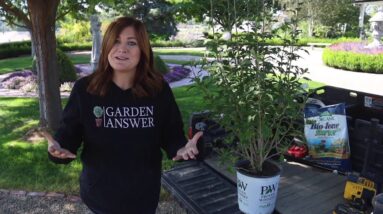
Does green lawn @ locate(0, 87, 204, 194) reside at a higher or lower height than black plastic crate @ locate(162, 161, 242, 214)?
lower

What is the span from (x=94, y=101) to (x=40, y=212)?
2.44 metres

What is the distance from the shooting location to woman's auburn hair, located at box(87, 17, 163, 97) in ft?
7.03

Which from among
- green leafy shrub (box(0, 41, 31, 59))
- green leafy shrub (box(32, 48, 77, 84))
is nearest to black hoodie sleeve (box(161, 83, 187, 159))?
green leafy shrub (box(32, 48, 77, 84))

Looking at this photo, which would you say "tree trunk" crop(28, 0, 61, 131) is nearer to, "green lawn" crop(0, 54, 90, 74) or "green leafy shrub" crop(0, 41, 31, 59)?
"green lawn" crop(0, 54, 90, 74)

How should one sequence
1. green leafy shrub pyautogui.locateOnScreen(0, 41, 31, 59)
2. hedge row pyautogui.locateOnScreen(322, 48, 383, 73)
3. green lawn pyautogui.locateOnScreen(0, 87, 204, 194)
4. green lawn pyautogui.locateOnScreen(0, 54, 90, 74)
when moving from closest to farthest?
green lawn pyautogui.locateOnScreen(0, 87, 204, 194), hedge row pyautogui.locateOnScreen(322, 48, 383, 73), green lawn pyautogui.locateOnScreen(0, 54, 90, 74), green leafy shrub pyautogui.locateOnScreen(0, 41, 31, 59)

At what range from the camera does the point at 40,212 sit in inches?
159

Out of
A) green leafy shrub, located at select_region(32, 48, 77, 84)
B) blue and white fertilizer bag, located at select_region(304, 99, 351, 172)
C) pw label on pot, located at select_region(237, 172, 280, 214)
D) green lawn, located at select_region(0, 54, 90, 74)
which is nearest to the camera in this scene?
pw label on pot, located at select_region(237, 172, 280, 214)

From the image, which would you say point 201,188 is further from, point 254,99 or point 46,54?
point 46,54

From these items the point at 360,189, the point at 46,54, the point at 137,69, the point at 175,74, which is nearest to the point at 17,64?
the point at 175,74

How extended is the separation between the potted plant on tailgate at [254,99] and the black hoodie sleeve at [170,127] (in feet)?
2.14


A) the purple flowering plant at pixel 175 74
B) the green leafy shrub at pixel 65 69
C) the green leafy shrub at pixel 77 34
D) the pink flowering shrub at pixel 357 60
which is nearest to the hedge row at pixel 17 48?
the green leafy shrub at pixel 77 34

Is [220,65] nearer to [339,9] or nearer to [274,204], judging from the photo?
[274,204]

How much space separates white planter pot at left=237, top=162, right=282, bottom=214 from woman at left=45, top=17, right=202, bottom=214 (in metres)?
0.86

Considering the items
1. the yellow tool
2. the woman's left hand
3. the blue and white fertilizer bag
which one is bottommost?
the yellow tool
